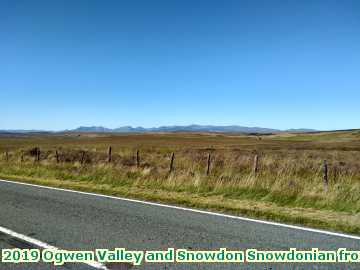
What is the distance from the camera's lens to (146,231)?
664 cm

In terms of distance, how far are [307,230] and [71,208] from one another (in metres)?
5.73

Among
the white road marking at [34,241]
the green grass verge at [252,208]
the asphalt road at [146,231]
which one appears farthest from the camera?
the green grass verge at [252,208]

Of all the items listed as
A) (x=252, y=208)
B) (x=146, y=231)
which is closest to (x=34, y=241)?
(x=146, y=231)

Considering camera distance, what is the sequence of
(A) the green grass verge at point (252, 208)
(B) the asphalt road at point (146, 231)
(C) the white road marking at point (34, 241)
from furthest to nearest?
(A) the green grass verge at point (252, 208) < (B) the asphalt road at point (146, 231) < (C) the white road marking at point (34, 241)

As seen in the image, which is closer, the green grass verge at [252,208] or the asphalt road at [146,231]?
the asphalt road at [146,231]

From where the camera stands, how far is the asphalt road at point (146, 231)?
226 inches

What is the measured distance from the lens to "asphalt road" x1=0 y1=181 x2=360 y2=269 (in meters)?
5.73

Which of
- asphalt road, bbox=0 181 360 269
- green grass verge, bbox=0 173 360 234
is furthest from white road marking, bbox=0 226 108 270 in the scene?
green grass verge, bbox=0 173 360 234

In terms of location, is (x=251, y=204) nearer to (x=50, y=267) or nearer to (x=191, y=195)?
(x=191, y=195)

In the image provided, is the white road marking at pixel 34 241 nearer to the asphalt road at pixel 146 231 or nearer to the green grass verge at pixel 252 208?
the asphalt road at pixel 146 231

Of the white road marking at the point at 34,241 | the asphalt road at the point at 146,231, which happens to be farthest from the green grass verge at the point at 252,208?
the white road marking at the point at 34,241

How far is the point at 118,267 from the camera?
492cm

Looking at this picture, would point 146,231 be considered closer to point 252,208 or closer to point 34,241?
point 34,241

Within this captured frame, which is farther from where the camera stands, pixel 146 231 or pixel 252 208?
pixel 252 208
